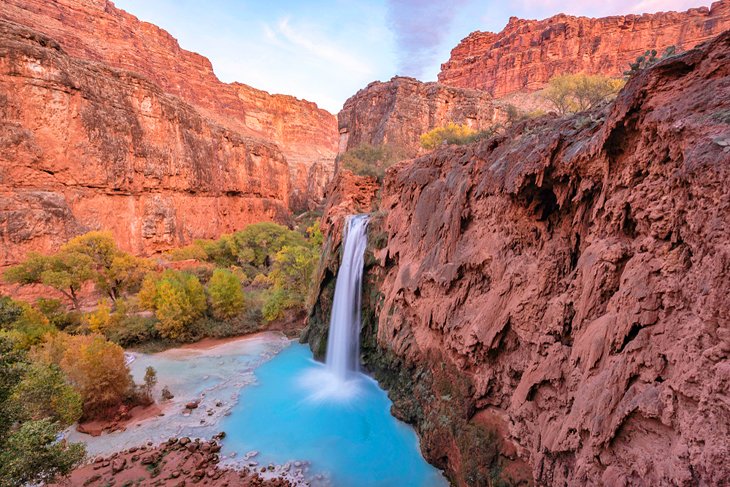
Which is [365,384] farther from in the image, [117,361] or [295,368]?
[117,361]

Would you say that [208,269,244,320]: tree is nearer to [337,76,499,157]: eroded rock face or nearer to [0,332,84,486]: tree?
[0,332,84,486]: tree

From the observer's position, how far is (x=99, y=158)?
27.8 metres

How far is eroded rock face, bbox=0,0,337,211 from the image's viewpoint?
4331cm

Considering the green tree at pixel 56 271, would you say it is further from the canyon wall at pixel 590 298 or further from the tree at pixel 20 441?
the canyon wall at pixel 590 298

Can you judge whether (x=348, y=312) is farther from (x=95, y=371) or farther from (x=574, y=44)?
(x=574, y=44)

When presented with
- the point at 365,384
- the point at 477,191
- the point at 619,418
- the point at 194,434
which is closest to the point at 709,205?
the point at 619,418

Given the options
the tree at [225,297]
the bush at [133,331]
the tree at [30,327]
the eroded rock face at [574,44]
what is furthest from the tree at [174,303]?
the eroded rock face at [574,44]

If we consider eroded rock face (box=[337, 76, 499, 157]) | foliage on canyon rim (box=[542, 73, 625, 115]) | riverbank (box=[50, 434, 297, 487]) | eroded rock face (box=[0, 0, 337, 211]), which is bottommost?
riverbank (box=[50, 434, 297, 487])

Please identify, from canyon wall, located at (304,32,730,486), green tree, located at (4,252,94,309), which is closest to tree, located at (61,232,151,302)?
green tree, located at (4,252,94,309)

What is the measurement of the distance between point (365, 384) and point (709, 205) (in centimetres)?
1158

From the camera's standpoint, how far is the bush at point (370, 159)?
29.1m

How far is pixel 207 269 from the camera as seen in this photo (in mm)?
27281

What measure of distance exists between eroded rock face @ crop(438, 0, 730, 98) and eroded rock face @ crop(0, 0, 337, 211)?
3469cm

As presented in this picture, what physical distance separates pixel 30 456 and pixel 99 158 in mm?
31359
